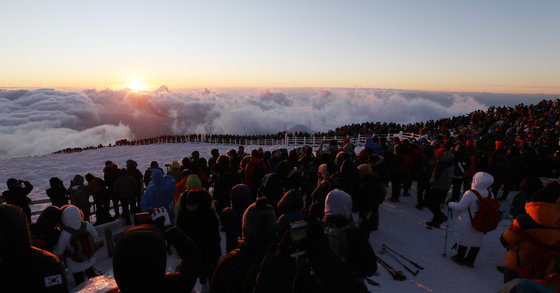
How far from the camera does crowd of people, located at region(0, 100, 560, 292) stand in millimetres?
1934

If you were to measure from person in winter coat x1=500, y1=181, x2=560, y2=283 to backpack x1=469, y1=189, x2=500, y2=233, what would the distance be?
4.01 ft

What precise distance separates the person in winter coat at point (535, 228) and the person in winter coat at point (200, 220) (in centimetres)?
400

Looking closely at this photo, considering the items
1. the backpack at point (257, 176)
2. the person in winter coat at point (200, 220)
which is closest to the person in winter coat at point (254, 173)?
the backpack at point (257, 176)

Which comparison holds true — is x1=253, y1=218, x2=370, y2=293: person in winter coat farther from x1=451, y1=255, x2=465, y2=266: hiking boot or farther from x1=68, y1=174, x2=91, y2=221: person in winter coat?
x1=68, y1=174, x2=91, y2=221: person in winter coat

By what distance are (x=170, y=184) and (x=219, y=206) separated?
1.33m

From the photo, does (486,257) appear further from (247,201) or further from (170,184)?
(170,184)

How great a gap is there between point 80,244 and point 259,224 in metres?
3.60

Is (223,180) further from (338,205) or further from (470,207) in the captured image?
(470,207)

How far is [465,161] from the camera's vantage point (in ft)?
26.1

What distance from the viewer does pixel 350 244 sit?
2.66m

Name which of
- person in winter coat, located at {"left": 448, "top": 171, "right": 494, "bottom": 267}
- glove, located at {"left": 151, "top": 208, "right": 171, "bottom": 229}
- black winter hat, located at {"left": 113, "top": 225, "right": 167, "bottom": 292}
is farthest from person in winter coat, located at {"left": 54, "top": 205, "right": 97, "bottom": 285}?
person in winter coat, located at {"left": 448, "top": 171, "right": 494, "bottom": 267}

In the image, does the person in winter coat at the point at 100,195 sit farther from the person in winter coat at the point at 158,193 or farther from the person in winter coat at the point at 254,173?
the person in winter coat at the point at 254,173

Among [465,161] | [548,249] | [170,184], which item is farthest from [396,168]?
[170,184]

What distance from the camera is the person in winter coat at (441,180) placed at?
6797 millimetres
